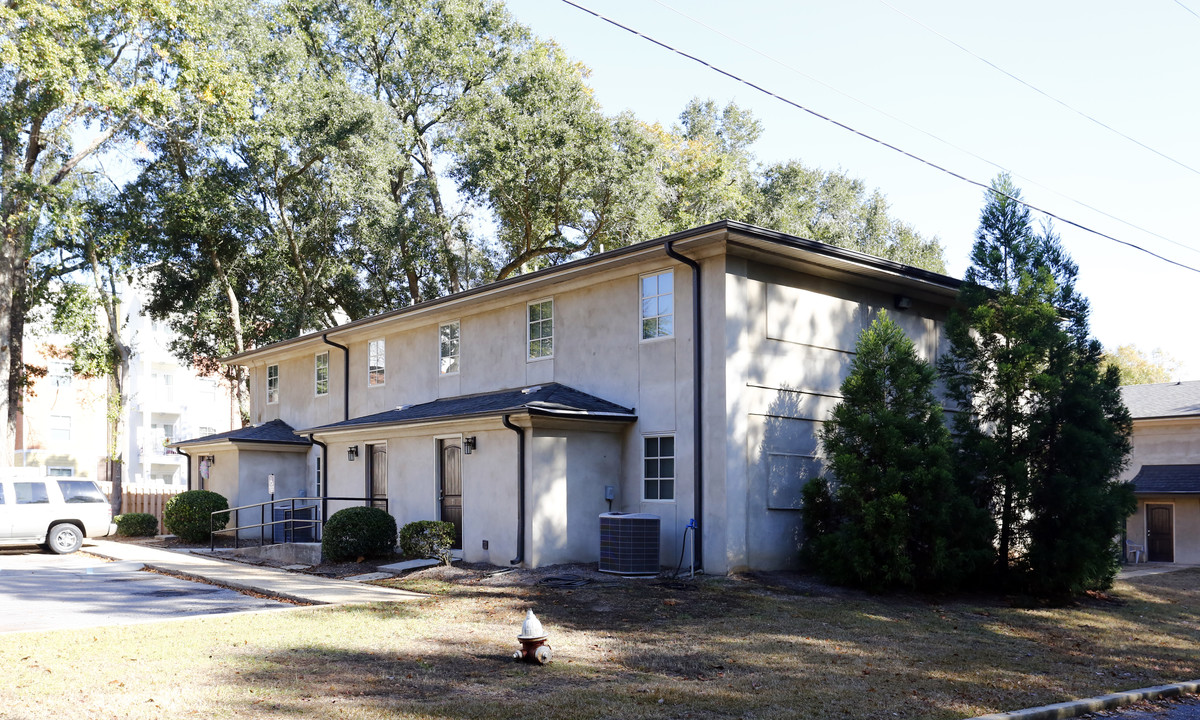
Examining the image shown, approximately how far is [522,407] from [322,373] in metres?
12.6

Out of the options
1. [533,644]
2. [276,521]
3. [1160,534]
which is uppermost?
[533,644]

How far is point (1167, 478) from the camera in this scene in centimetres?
2611

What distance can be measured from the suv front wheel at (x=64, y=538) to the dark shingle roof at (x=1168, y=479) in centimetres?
2541

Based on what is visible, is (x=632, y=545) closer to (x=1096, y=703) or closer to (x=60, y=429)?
(x=1096, y=703)

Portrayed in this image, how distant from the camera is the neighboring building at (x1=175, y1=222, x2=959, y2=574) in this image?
15516 mm

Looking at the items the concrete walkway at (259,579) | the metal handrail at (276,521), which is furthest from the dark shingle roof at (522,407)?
the concrete walkway at (259,579)

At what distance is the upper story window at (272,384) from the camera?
28.9m

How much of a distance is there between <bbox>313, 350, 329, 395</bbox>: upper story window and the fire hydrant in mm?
18325

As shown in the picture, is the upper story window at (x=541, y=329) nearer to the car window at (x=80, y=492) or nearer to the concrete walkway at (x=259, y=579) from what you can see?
the concrete walkway at (x=259, y=579)

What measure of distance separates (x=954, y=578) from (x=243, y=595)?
413 inches

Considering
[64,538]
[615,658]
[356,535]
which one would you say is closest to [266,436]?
[64,538]

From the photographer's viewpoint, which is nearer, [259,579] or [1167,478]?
[259,579]

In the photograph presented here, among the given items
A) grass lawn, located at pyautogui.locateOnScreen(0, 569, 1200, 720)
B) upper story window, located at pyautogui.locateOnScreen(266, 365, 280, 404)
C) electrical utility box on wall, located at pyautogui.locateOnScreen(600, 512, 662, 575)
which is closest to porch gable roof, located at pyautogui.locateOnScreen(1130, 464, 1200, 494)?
grass lawn, located at pyautogui.locateOnScreen(0, 569, 1200, 720)

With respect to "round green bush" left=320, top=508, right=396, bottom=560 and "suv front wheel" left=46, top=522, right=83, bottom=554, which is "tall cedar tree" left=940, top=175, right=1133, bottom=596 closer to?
"round green bush" left=320, top=508, right=396, bottom=560
